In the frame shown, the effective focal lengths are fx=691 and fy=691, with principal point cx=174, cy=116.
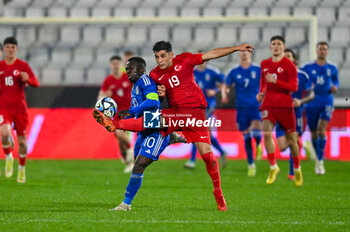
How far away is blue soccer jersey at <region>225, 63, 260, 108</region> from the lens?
13.5m

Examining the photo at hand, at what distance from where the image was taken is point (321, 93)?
45.6 feet

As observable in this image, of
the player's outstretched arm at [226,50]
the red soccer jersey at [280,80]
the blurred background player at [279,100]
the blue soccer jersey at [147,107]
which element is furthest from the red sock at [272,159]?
the player's outstretched arm at [226,50]

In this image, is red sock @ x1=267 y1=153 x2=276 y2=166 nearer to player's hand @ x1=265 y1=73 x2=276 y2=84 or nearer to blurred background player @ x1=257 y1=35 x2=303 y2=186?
blurred background player @ x1=257 y1=35 x2=303 y2=186

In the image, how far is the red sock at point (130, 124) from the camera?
725 cm

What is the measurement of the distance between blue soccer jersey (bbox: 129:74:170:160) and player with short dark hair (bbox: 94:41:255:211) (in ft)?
0.42

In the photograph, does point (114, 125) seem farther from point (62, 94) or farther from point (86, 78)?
point (86, 78)

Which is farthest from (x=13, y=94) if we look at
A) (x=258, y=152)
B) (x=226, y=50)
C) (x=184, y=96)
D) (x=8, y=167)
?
(x=258, y=152)

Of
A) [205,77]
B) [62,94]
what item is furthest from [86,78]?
[205,77]

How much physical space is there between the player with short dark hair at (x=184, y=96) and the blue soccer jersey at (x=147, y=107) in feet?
0.42

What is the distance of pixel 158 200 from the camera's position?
28.3 feet

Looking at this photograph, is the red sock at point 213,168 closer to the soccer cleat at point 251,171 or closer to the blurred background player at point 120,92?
the soccer cleat at point 251,171

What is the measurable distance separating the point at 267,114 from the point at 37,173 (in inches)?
180

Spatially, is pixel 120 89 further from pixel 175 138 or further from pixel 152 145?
pixel 152 145

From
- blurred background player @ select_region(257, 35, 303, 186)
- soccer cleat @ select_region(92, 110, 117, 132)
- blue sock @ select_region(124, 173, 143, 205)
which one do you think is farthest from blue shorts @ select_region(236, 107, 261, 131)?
soccer cleat @ select_region(92, 110, 117, 132)
